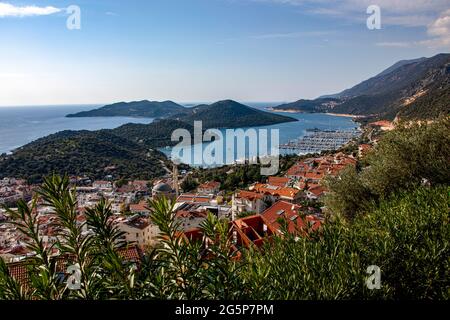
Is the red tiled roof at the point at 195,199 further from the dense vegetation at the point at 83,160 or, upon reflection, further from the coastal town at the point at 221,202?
the dense vegetation at the point at 83,160

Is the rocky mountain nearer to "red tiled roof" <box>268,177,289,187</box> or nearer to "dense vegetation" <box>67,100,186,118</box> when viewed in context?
"red tiled roof" <box>268,177,289,187</box>

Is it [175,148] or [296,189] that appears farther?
[175,148]

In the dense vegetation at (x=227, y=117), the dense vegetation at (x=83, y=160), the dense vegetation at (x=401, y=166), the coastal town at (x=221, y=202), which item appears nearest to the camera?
the dense vegetation at (x=401, y=166)

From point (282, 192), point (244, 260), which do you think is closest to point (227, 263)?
point (244, 260)

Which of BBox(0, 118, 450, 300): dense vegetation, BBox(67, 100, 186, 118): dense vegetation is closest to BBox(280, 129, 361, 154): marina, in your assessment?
BBox(67, 100, 186, 118): dense vegetation

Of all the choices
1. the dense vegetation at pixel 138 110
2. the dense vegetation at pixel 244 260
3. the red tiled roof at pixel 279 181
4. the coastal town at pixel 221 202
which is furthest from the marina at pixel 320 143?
the dense vegetation at pixel 244 260
